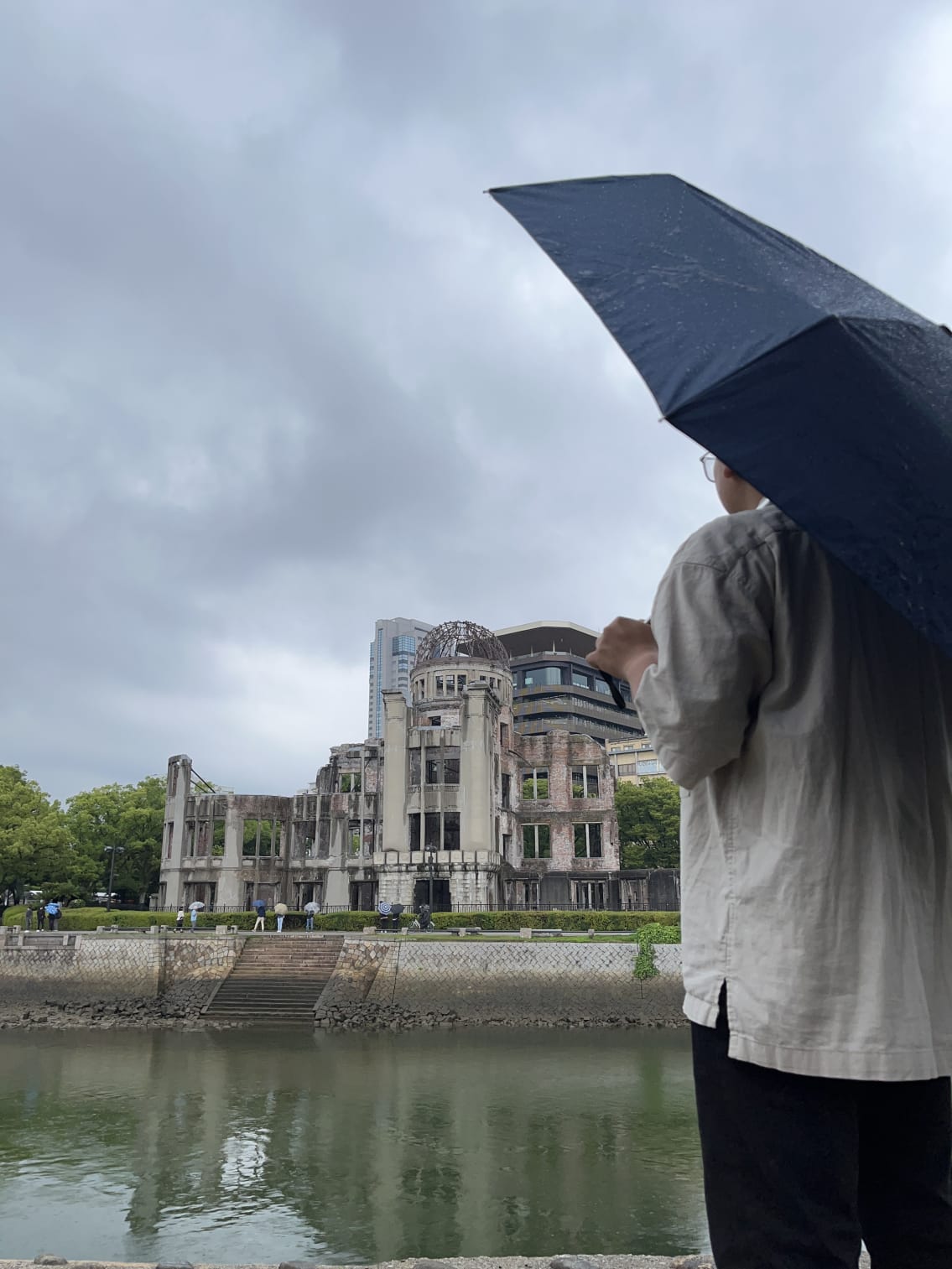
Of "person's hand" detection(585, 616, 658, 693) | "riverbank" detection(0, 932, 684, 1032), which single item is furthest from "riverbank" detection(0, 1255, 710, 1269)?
"riverbank" detection(0, 932, 684, 1032)

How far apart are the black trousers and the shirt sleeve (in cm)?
52

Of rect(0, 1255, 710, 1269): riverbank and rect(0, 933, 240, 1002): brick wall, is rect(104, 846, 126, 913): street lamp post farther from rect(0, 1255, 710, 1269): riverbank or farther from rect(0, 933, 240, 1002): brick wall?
rect(0, 1255, 710, 1269): riverbank

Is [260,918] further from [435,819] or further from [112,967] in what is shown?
[435,819]

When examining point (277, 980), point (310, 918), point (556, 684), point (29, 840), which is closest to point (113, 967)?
point (277, 980)

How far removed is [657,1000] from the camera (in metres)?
27.7

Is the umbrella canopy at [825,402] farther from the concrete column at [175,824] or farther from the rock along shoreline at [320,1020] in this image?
the concrete column at [175,824]

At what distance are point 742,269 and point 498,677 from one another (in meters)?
49.6

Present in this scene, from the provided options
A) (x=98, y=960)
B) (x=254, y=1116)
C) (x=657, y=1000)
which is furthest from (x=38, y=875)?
(x=254, y=1116)

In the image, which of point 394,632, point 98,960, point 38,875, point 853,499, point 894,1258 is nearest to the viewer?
point 853,499

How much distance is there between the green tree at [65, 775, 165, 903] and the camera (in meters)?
51.5

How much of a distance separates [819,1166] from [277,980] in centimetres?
3054

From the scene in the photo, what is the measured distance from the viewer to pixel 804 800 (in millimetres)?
1882

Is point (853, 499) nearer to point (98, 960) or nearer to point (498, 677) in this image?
point (98, 960)

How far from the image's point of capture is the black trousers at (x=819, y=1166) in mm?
1824
